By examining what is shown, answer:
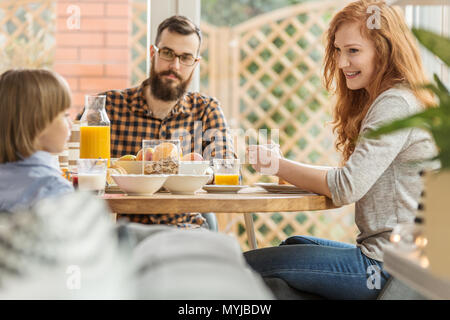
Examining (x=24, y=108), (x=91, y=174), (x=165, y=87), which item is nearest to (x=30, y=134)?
(x=24, y=108)

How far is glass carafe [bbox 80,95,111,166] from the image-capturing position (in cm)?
123

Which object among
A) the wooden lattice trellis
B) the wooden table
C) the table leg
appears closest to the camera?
the wooden table

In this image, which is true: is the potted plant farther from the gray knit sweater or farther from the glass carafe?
the glass carafe

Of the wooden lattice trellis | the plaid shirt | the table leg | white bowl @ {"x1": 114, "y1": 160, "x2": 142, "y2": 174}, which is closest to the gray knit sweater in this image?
white bowl @ {"x1": 114, "y1": 160, "x2": 142, "y2": 174}

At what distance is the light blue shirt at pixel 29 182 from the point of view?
83 centimetres

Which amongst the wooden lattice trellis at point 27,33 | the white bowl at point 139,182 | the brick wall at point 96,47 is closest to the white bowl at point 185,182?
the white bowl at point 139,182

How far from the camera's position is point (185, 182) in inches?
43.5

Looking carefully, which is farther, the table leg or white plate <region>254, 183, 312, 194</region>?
the table leg

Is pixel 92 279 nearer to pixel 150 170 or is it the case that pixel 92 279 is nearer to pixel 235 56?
pixel 150 170

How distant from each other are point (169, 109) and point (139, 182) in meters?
0.69

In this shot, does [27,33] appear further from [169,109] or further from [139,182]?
[139,182]

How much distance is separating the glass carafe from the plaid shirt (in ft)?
1.43

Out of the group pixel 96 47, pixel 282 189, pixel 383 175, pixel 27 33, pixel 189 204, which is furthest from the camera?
pixel 27 33

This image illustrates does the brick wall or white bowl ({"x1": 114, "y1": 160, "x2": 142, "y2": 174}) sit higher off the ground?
the brick wall
